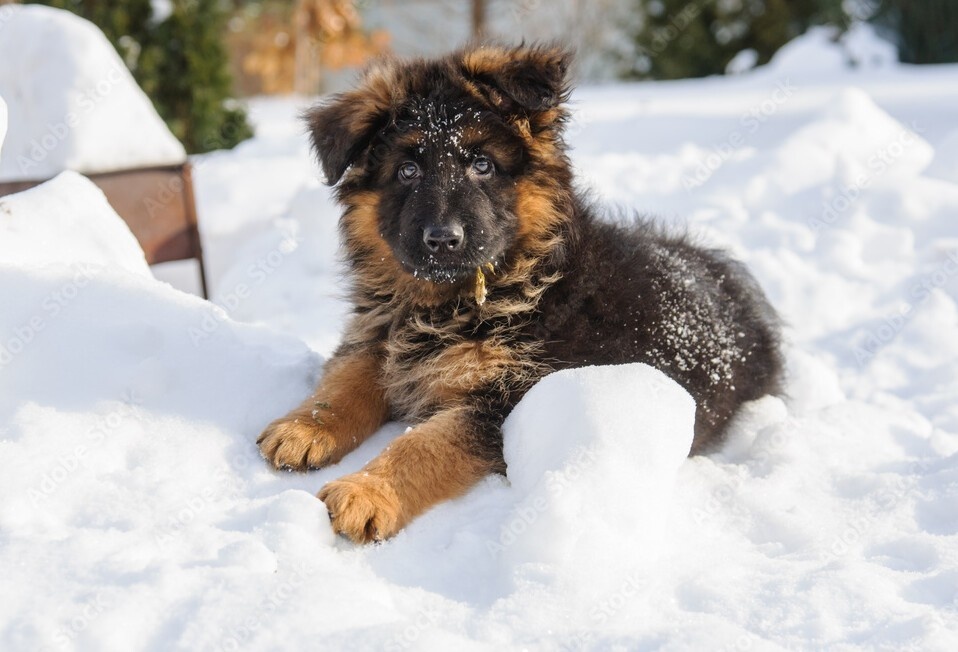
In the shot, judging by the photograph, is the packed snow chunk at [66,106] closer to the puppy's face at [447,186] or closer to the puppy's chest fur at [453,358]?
the puppy's face at [447,186]

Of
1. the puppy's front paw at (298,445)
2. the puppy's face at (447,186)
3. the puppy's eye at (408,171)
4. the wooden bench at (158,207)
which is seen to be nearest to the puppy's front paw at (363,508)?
the puppy's front paw at (298,445)

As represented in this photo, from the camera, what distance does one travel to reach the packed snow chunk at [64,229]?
4.54 meters

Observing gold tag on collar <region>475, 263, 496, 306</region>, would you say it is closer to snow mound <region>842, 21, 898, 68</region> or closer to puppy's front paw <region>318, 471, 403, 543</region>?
puppy's front paw <region>318, 471, 403, 543</region>

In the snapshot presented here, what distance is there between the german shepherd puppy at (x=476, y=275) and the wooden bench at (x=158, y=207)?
8.86 ft

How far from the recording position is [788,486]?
3.97m

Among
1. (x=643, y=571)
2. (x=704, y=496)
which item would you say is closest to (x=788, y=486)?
(x=704, y=496)

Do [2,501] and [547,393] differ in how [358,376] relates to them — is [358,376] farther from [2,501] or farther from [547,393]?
[2,501]

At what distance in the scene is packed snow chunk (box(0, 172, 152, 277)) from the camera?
14.9ft

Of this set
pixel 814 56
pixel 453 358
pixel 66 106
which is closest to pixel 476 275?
pixel 453 358

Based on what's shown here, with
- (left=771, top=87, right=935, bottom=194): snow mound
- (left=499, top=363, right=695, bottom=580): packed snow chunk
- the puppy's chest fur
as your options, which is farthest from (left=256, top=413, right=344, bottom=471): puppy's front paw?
(left=771, top=87, right=935, bottom=194): snow mound

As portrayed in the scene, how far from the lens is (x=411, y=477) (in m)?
3.50

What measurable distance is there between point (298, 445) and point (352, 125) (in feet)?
4.65

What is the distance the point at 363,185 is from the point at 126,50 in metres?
7.98

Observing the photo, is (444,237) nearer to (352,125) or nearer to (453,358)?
(453,358)
